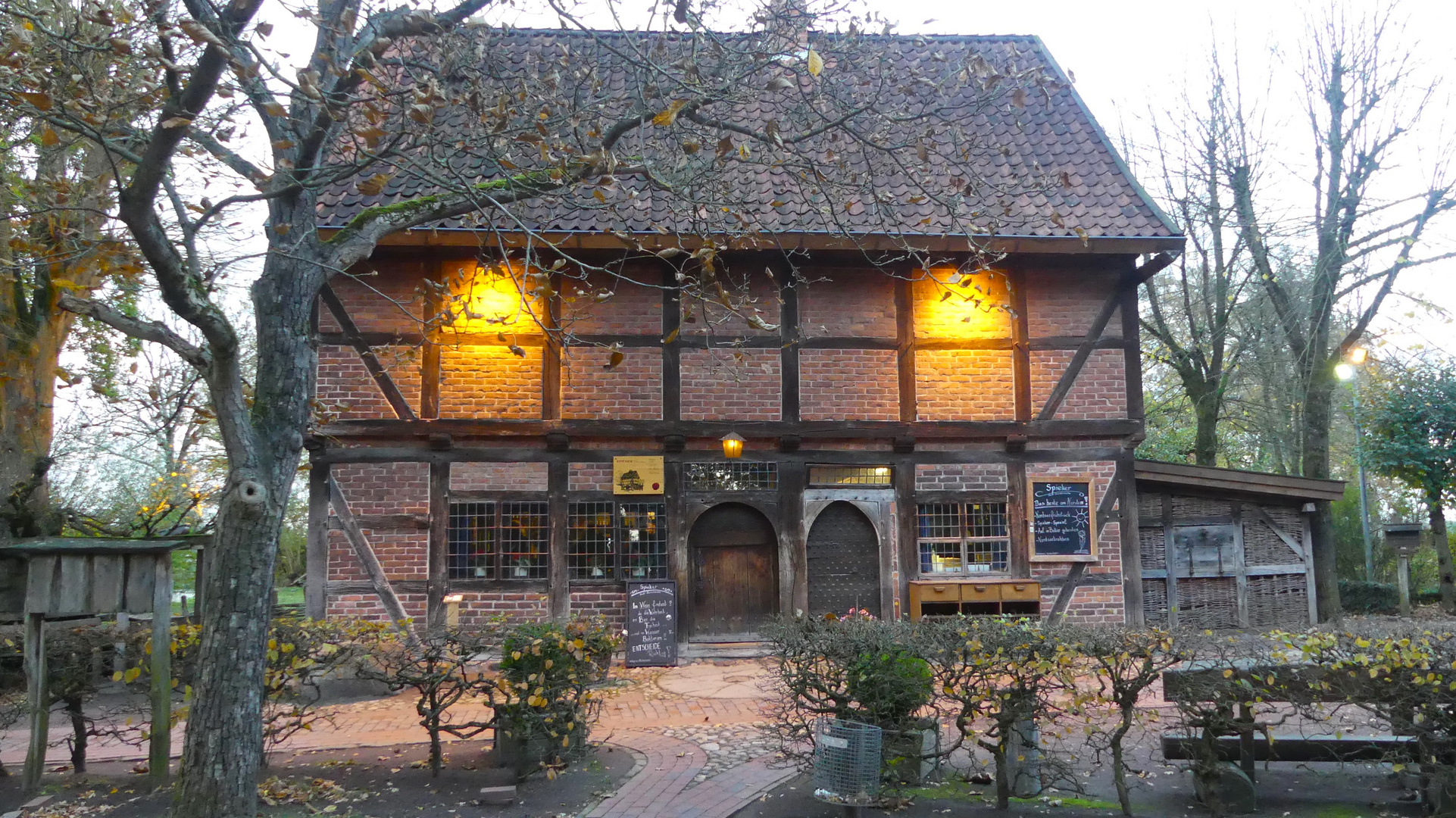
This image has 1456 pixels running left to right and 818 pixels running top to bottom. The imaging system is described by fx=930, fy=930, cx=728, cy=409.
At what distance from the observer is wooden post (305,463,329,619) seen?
10727 millimetres

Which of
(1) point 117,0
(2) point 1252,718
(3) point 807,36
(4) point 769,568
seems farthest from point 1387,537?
(1) point 117,0

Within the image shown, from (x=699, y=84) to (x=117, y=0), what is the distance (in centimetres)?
641

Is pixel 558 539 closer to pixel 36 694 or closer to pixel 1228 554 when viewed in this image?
pixel 36 694

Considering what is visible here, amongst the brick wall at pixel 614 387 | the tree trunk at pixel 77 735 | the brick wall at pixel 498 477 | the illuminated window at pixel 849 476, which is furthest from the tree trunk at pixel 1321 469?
the tree trunk at pixel 77 735

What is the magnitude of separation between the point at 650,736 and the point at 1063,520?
249 inches

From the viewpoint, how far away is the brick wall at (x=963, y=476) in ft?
38.0

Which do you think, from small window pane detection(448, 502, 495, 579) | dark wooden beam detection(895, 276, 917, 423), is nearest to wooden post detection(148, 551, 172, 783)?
small window pane detection(448, 502, 495, 579)

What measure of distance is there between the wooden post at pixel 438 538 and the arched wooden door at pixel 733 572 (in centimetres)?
291

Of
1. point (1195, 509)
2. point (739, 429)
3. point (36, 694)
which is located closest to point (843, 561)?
point (739, 429)

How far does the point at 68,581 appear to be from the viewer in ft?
20.4

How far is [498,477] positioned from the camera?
11203mm

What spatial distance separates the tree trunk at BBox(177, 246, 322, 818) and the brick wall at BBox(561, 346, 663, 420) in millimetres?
5405

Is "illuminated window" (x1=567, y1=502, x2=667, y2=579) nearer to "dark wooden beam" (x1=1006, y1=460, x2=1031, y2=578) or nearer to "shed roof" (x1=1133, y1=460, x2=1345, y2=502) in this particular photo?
"dark wooden beam" (x1=1006, y1=460, x2=1031, y2=578)

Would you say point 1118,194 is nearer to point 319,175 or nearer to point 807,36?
point 807,36
